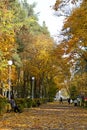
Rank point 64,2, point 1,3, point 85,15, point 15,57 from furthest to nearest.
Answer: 1. point 15,57
2. point 1,3
3. point 85,15
4. point 64,2

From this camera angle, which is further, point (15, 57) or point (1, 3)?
point (15, 57)

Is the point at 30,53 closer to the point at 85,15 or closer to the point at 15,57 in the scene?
the point at 15,57

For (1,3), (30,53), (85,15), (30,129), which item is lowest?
(30,129)

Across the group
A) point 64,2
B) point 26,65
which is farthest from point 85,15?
point 26,65

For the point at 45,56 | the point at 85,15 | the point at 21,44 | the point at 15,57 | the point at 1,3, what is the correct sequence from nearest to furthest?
the point at 85,15 → the point at 1,3 → the point at 15,57 → the point at 21,44 → the point at 45,56

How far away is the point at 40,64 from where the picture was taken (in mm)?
70188

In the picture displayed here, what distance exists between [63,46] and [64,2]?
829 inches

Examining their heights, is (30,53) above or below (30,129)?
above

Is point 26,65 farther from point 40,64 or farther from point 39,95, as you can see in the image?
point 39,95

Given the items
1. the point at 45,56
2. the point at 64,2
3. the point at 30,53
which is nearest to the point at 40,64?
the point at 45,56

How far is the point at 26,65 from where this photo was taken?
63844 millimetres

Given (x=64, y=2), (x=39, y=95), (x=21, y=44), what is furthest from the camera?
(x=39, y=95)

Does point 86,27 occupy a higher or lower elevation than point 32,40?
lower

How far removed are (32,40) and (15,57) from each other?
10.3 metres
